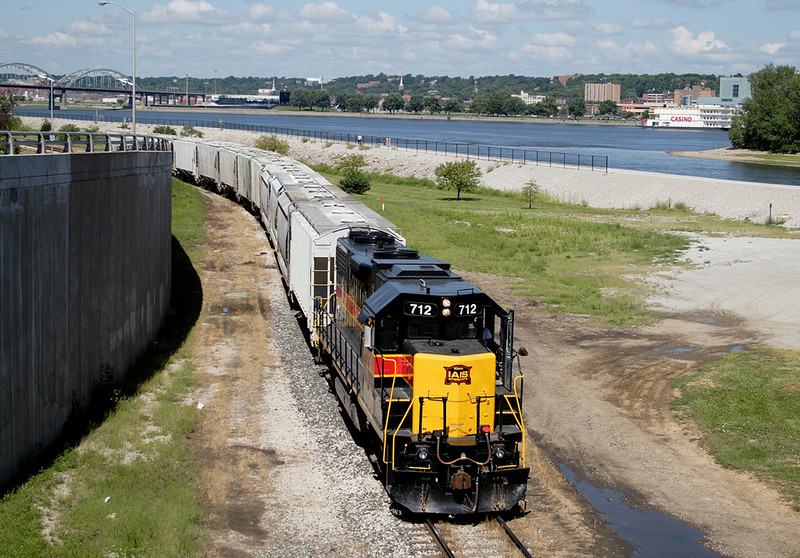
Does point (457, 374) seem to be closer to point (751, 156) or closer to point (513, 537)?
point (513, 537)

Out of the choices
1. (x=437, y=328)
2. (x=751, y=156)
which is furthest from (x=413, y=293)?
(x=751, y=156)

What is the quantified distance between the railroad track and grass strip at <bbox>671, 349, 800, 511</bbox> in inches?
227

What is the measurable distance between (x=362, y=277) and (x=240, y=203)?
3782cm

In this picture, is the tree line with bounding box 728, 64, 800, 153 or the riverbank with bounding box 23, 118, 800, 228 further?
the tree line with bounding box 728, 64, 800, 153

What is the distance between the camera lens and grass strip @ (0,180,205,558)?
462 inches

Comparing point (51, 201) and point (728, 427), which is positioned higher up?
point (51, 201)

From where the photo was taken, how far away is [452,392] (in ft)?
42.5

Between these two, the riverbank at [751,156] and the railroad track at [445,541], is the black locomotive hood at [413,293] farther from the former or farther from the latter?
the riverbank at [751,156]

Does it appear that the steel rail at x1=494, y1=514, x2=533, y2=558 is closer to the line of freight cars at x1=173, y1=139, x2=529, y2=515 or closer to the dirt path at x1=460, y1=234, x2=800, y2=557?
the line of freight cars at x1=173, y1=139, x2=529, y2=515

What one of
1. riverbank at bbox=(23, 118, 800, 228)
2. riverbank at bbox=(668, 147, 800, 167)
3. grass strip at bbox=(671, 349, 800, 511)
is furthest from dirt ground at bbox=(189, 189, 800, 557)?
riverbank at bbox=(668, 147, 800, 167)

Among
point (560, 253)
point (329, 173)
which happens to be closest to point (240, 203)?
point (560, 253)

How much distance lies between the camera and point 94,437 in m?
15.9

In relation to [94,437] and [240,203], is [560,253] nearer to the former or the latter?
[240,203]

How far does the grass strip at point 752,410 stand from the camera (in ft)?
53.5
